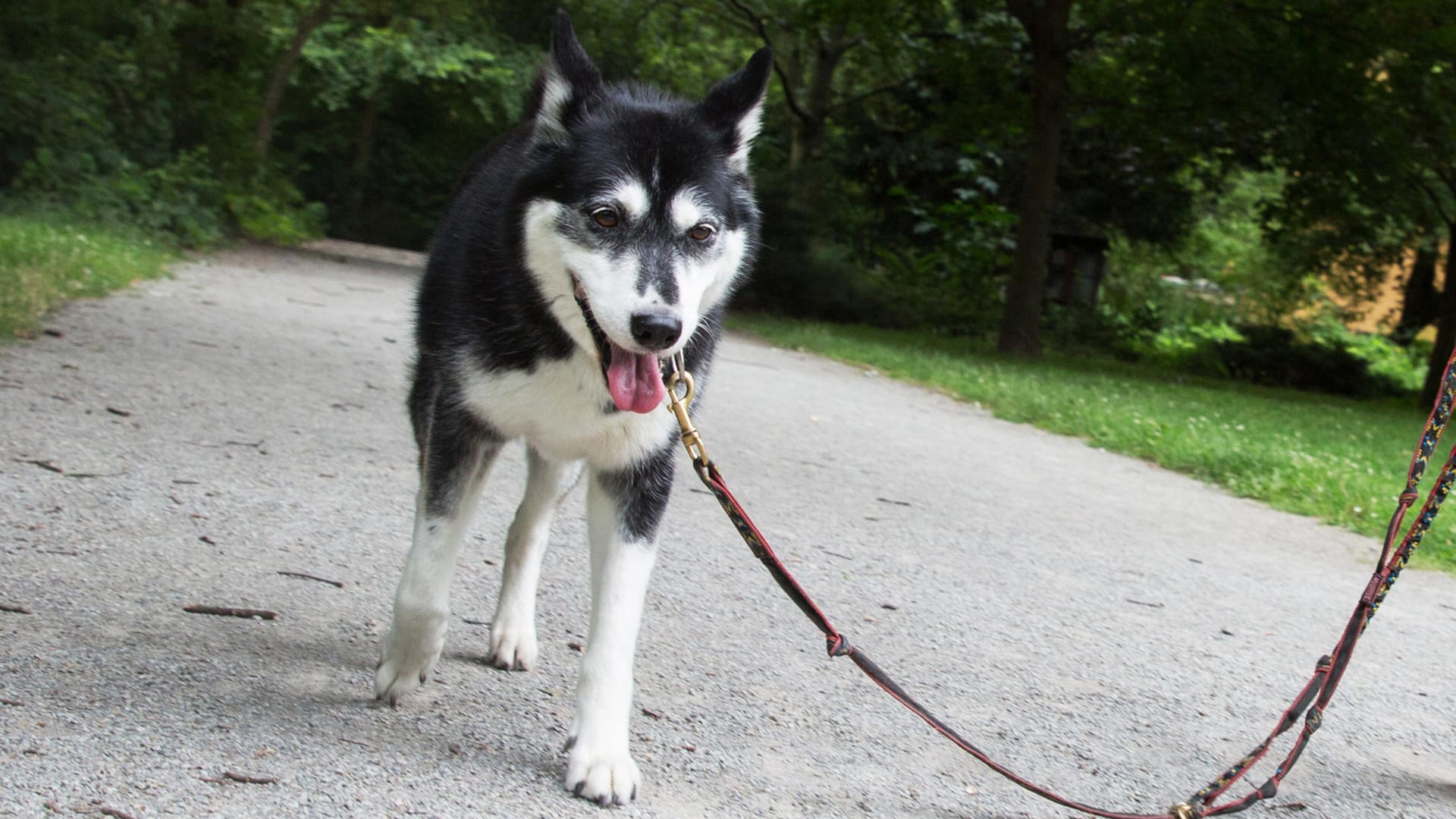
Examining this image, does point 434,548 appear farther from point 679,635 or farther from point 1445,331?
point 1445,331

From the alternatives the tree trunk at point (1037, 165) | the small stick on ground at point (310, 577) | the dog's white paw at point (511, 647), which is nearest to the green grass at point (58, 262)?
the small stick on ground at point (310, 577)

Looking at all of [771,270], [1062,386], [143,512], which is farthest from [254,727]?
[771,270]

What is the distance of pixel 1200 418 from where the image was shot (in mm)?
13328

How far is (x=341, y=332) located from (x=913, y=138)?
1910 centimetres

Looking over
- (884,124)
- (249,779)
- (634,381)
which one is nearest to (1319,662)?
(634,381)

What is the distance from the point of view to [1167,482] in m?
9.16

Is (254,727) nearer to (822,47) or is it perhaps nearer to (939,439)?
(939,439)

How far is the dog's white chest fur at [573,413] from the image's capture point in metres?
3.25

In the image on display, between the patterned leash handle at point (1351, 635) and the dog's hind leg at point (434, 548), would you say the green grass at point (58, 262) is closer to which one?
the dog's hind leg at point (434, 548)

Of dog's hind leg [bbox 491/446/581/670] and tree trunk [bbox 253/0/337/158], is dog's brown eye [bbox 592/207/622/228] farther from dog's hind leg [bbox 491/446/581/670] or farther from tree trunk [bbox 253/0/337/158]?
tree trunk [bbox 253/0/337/158]

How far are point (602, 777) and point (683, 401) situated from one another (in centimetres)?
96

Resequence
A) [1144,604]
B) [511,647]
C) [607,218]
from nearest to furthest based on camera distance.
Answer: [607,218]
[511,647]
[1144,604]

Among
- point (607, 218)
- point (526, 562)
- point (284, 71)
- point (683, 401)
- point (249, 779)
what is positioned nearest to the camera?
point (249, 779)

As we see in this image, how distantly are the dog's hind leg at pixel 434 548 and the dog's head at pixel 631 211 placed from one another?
490 mm
